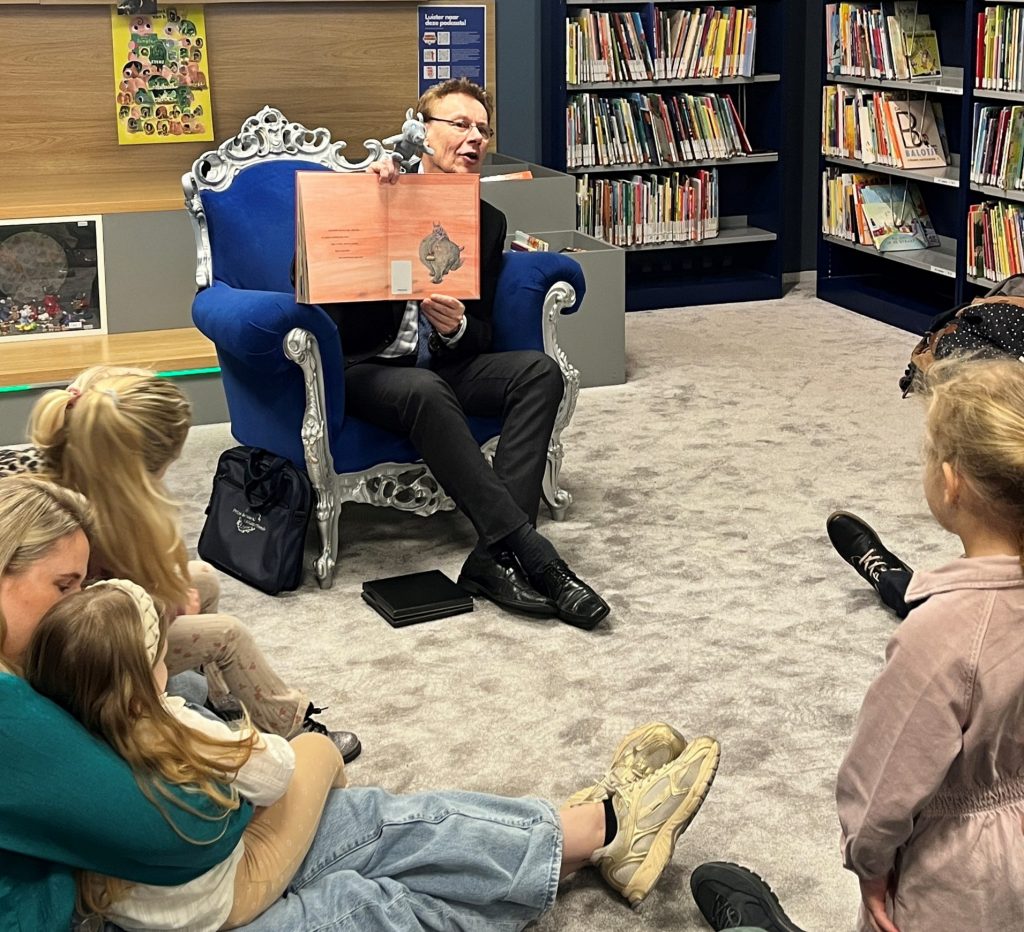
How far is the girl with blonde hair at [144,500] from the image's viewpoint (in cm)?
210

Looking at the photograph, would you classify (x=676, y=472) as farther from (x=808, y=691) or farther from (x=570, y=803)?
(x=570, y=803)

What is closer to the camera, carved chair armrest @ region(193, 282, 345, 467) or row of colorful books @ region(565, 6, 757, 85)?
carved chair armrest @ region(193, 282, 345, 467)

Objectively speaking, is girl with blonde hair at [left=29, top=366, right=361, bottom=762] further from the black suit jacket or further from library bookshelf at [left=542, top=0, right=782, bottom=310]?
library bookshelf at [left=542, top=0, right=782, bottom=310]

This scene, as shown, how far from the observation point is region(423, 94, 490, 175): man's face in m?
3.42

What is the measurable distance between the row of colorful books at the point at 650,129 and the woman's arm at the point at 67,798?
4.57 m

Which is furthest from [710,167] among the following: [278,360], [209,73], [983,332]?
[278,360]

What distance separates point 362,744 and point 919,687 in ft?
4.36

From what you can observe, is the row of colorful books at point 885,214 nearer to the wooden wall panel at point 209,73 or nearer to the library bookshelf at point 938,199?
the library bookshelf at point 938,199

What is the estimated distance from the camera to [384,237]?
3170 millimetres

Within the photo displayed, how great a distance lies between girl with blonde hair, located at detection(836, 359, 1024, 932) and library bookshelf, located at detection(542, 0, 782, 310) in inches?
171

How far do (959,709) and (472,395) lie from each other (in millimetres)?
2064

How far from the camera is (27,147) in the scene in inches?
186

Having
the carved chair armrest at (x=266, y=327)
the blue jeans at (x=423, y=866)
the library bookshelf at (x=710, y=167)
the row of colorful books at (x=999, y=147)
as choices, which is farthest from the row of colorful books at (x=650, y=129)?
the blue jeans at (x=423, y=866)

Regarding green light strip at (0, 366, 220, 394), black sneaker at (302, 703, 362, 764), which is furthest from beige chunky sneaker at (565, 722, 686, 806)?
green light strip at (0, 366, 220, 394)
